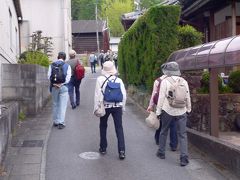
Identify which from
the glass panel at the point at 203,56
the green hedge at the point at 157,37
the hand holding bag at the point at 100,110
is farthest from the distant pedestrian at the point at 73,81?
the hand holding bag at the point at 100,110

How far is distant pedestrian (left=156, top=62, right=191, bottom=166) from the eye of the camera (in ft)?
24.0

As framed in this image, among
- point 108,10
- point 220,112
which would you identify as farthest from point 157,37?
point 108,10

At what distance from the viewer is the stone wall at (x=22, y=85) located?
11.0 metres

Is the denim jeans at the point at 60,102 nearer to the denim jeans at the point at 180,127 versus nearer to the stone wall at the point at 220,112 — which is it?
the stone wall at the point at 220,112

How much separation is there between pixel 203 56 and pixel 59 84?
11.1 ft

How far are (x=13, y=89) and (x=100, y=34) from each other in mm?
49846

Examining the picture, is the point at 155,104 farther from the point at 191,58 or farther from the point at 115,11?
the point at 115,11

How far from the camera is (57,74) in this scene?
33.0ft

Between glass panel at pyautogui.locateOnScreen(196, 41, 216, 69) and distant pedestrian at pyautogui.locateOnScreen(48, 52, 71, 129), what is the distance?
307 centimetres

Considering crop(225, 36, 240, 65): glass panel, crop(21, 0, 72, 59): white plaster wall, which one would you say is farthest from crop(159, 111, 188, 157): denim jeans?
crop(21, 0, 72, 59): white plaster wall

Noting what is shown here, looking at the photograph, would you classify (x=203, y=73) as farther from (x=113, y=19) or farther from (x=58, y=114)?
(x=113, y=19)

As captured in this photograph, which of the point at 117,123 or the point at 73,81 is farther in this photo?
the point at 73,81

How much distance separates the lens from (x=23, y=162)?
738 centimetres

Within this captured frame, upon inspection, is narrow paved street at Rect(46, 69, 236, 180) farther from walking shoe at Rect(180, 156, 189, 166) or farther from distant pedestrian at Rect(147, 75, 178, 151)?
distant pedestrian at Rect(147, 75, 178, 151)
